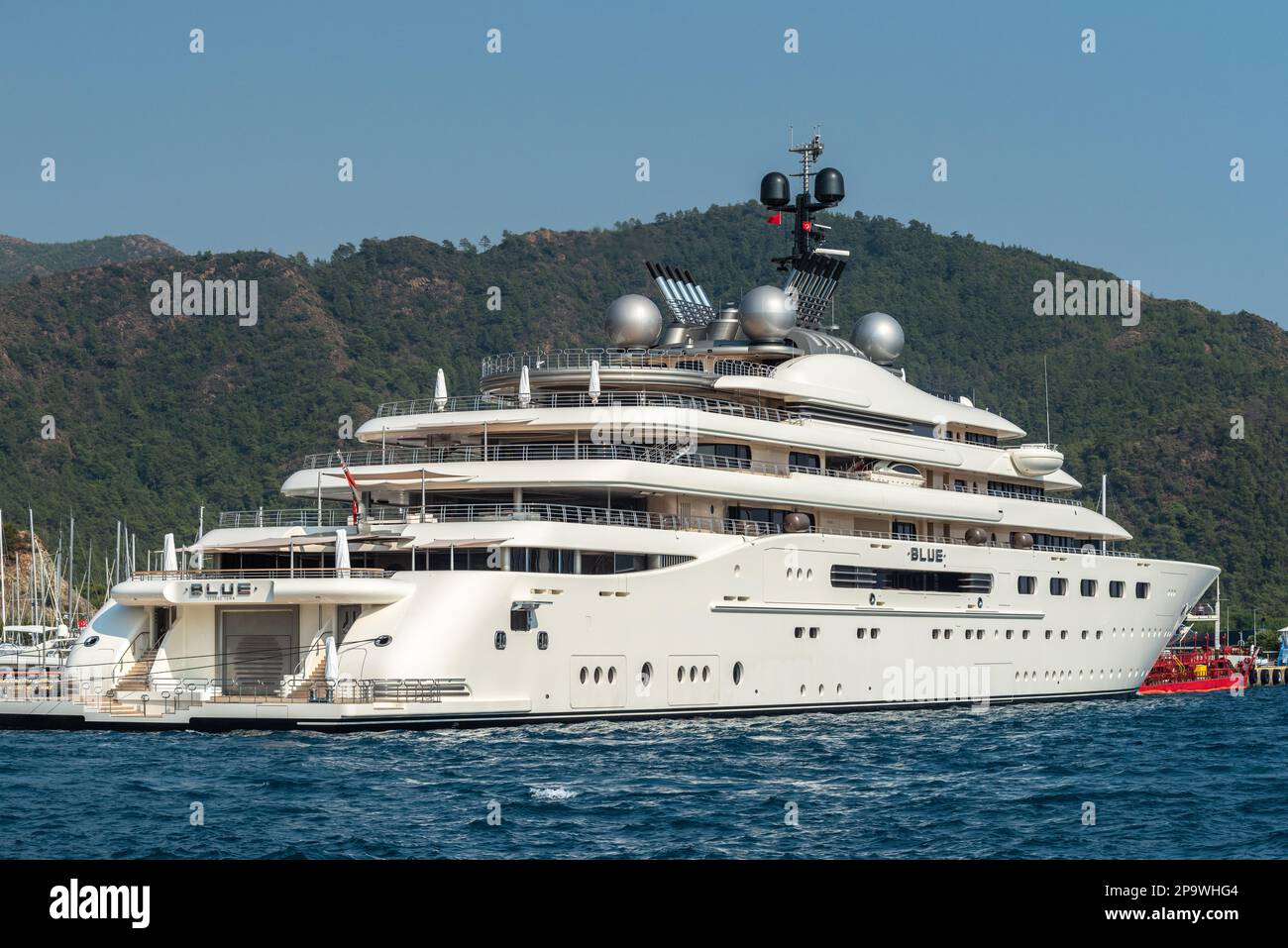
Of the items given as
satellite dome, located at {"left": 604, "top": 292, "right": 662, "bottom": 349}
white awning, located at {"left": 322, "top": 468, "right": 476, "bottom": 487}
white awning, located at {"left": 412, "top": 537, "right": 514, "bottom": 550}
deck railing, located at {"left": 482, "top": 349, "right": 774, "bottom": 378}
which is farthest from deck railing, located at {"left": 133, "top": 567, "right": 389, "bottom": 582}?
satellite dome, located at {"left": 604, "top": 292, "right": 662, "bottom": 349}

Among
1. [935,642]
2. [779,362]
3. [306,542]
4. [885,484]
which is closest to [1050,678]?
[935,642]

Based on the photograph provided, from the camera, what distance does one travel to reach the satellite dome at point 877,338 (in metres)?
49.2

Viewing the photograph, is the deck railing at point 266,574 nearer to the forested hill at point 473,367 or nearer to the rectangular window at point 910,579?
the rectangular window at point 910,579

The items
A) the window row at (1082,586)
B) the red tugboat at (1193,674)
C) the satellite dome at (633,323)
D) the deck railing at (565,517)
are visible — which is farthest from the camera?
the red tugboat at (1193,674)

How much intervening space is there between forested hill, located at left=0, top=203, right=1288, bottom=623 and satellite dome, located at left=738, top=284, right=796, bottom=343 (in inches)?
2440

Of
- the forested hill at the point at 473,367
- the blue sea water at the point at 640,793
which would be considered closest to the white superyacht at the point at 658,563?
the blue sea water at the point at 640,793

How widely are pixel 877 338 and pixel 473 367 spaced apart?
258 feet

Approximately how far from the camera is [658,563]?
36969 mm

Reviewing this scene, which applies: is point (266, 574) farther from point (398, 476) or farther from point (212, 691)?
point (398, 476)

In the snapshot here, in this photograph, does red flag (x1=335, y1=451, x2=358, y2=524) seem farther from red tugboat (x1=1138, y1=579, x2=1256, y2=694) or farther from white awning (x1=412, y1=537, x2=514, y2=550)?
red tugboat (x1=1138, y1=579, x2=1256, y2=694)

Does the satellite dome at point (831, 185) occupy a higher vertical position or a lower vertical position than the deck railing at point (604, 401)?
higher

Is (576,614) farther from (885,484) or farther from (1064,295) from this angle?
(1064,295)

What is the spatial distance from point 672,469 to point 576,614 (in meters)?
4.80

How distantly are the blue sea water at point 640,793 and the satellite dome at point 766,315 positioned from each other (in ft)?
41.0
